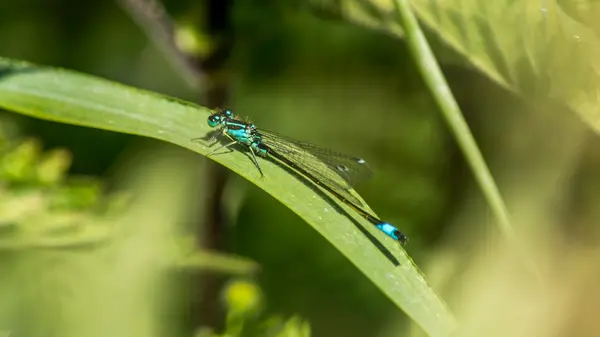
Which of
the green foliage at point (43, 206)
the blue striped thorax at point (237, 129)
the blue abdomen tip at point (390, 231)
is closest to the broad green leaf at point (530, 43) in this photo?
the blue abdomen tip at point (390, 231)

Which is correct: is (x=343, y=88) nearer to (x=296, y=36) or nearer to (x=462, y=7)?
(x=296, y=36)

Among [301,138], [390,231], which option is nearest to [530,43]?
[390,231]

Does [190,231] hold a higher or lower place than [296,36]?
lower

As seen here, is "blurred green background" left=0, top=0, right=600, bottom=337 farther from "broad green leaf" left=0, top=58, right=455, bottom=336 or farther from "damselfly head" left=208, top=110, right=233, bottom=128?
"broad green leaf" left=0, top=58, right=455, bottom=336

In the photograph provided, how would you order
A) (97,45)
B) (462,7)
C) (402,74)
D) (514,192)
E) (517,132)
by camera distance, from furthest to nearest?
(97,45) → (402,74) → (517,132) → (514,192) → (462,7)

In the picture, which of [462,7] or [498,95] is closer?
[462,7]

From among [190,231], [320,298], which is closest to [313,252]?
[320,298]
